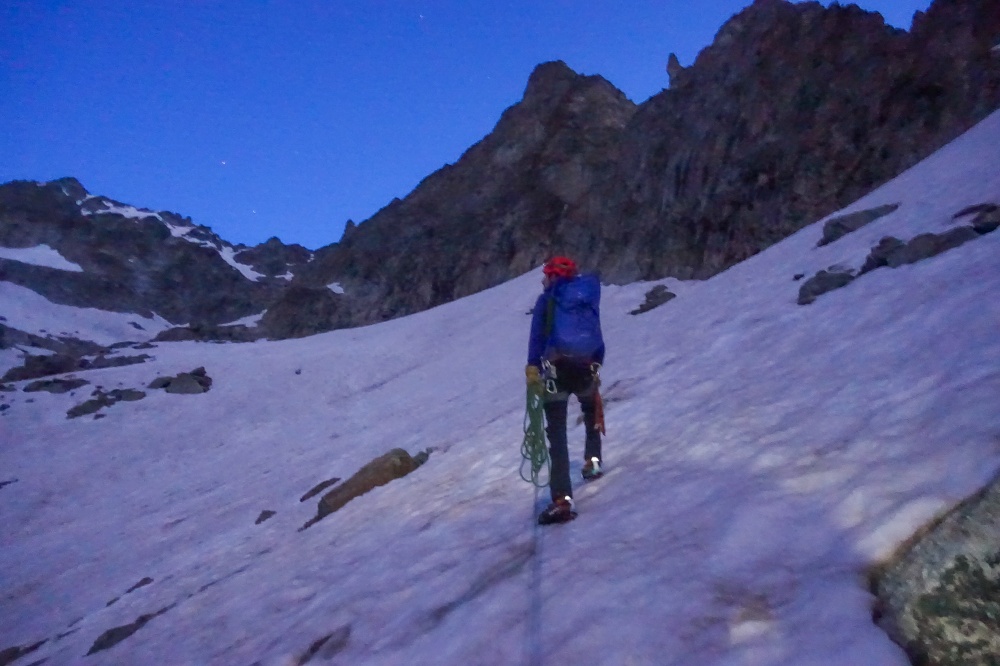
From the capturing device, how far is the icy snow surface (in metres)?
97.8

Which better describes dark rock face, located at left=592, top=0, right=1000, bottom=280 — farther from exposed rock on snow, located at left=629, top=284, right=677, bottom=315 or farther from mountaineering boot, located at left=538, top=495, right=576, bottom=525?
mountaineering boot, located at left=538, top=495, right=576, bottom=525

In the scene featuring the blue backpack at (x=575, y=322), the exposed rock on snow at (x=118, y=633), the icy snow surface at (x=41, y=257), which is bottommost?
the exposed rock on snow at (x=118, y=633)

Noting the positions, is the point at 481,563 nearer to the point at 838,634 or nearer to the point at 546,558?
the point at 546,558

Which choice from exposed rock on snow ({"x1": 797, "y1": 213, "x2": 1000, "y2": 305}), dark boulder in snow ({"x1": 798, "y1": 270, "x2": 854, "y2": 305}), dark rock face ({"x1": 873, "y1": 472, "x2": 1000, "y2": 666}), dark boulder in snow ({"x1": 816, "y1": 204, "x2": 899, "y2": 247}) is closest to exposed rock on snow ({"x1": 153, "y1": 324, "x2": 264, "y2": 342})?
dark boulder in snow ({"x1": 816, "y1": 204, "x2": 899, "y2": 247})

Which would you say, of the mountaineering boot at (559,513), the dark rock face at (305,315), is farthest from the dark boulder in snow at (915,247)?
the dark rock face at (305,315)

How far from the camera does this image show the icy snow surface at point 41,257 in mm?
97794

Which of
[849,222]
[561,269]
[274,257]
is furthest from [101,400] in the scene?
[274,257]

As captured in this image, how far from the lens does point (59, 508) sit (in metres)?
17.8

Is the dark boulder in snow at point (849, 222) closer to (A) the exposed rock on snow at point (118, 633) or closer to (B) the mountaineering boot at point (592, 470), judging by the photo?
(B) the mountaineering boot at point (592, 470)

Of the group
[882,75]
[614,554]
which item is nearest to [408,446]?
[614,554]

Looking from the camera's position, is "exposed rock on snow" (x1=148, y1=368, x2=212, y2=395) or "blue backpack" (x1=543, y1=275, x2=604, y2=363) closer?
"blue backpack" (x1=543, y1=275, x2=604, y2=363)

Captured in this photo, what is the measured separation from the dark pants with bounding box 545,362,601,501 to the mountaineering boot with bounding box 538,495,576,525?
0.06 m

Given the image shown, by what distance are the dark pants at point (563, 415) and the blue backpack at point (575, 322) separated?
147 millimetres

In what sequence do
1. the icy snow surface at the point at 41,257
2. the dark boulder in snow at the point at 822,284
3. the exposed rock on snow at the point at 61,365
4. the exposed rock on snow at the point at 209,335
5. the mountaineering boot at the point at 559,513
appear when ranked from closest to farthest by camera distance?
the mountaineering boot at the point at 559,513 → the dark boulder in snow at the point at 822,284 → the exposed rock on snow at the point at 61,365 → the exposed rock on snow at the point at 209,335 → the icy snow surface at the point at 41,257
